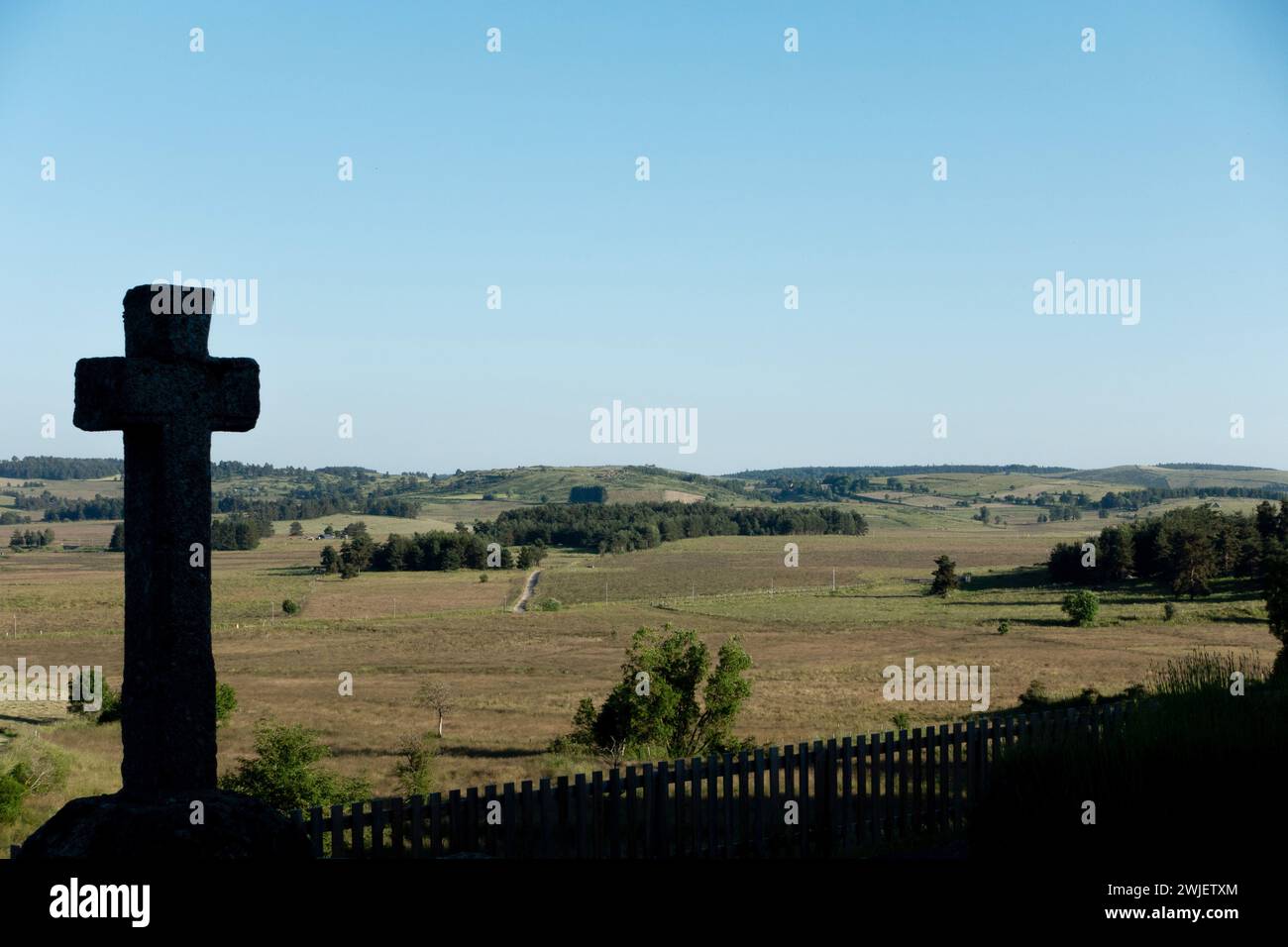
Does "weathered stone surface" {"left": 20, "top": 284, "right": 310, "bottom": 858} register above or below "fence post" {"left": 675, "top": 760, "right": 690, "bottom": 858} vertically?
above

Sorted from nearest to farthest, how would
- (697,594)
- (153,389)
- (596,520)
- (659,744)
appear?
(153,389)
(659,744)
(697,594)
(596,520)

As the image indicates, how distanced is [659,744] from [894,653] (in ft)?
118

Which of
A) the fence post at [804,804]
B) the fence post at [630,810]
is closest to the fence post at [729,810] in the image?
the fence post at [804,804]

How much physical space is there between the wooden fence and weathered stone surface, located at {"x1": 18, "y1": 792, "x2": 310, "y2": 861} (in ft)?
7.80

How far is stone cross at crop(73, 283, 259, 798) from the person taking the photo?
626 centimetres

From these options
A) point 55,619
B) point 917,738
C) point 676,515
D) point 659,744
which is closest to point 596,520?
point 676,515

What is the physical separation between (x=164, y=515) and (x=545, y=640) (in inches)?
2453

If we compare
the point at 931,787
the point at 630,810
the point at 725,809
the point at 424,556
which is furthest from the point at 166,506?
the point at 424,556

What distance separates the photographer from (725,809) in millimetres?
9789

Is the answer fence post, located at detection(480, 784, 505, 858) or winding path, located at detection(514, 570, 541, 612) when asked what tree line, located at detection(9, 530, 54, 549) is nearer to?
winding path, located at detection(514, 570, 541, 612)

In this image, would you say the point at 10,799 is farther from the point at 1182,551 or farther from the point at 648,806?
the point at 1182,551

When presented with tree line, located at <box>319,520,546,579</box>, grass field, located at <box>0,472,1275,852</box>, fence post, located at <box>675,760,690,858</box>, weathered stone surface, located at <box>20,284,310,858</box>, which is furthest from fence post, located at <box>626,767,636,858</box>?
tree line, located at <box>319,520,546,579</box>
